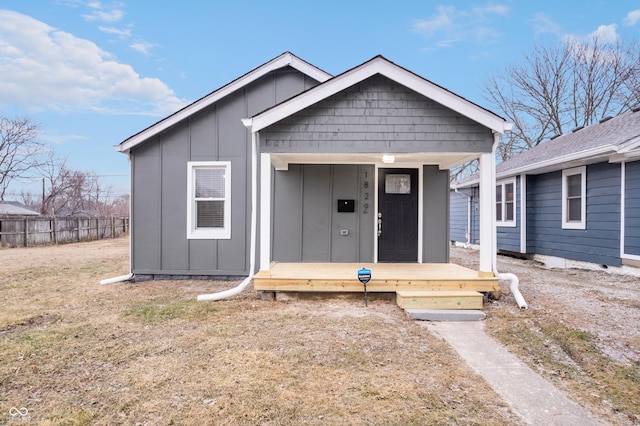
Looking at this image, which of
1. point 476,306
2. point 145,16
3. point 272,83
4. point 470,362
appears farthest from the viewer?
point 145,16

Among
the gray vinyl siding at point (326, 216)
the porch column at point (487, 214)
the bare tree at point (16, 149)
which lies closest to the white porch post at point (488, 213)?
the porch column at point (487, 214)

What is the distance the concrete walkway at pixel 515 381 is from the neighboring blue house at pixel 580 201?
17.6 ft

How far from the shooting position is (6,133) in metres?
24.2

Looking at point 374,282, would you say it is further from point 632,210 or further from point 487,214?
point 632,210

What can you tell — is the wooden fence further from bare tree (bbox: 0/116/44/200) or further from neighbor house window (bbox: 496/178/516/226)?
neighbor house window (bbox: 496/178/516/226)

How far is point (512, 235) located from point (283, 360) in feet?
31.2

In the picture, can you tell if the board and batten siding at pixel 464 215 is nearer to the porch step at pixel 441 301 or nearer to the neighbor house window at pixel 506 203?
the neighbor house window at pixel 506 203

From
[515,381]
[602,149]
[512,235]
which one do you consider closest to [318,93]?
[515,381]

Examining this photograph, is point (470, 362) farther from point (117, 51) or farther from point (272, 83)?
point (117, 51)

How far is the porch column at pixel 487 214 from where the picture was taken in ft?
16.4

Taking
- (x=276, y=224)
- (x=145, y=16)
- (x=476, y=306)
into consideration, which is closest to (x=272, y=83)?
(x=276, y=224)

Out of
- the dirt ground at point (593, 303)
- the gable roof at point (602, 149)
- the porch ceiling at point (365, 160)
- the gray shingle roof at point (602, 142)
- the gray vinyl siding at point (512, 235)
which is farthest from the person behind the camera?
the gray vinyl siding at point (512, 235)

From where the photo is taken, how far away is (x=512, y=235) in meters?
10.4

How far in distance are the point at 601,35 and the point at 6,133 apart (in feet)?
122
